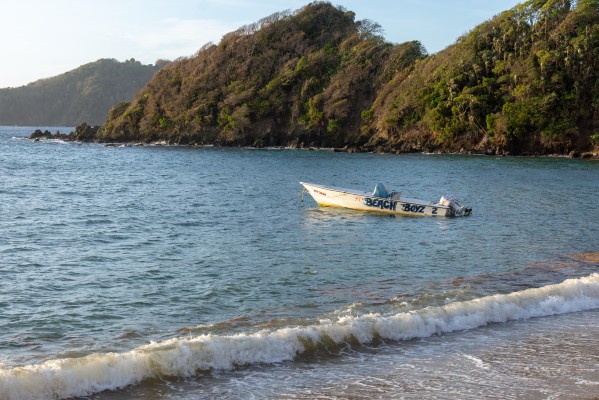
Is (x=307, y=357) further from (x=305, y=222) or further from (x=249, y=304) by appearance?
(x=305, y=222)

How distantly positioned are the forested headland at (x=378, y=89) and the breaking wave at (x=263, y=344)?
61358 mm

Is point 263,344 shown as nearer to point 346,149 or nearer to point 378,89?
point 346,149

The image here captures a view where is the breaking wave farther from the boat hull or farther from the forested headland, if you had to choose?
the forested headland

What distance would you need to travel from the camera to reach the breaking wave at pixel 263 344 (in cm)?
949

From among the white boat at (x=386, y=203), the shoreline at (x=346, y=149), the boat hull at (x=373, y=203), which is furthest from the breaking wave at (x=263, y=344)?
the shoreline at (x=346, y=149)

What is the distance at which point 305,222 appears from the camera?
91.7 feet

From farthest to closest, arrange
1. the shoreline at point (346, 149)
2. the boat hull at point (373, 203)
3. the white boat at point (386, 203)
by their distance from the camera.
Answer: the shoreline at point (346, 149) → the boat hull at point (373, 203) → the white boat at point (386, 203)

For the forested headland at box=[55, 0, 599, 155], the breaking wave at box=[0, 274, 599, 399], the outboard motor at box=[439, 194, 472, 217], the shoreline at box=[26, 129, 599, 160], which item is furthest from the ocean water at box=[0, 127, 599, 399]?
the forested headland at box=[55, 0, 599, 155]

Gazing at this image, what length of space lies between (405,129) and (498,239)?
64.6m

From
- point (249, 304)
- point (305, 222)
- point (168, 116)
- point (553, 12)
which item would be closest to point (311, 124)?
point (168, 116)

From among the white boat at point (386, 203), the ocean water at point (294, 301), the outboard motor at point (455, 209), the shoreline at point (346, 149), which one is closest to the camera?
the ocean water at point (294, 301)

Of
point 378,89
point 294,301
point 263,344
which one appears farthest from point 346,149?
point 263,344

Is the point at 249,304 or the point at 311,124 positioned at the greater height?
the point at 311,124

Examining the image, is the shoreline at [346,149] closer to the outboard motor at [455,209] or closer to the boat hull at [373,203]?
the outboard motor at [455,209]
